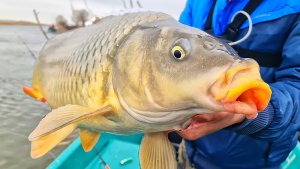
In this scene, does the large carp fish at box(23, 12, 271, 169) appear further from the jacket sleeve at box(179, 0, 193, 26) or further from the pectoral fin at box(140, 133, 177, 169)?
the jacket sleeve at box(179, 0, 193, 26)

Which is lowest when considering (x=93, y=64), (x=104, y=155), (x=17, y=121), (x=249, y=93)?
(x=17, y=121)

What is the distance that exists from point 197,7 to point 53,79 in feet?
3.70

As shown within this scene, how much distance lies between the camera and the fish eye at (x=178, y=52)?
1.34 metres

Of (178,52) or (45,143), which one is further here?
(45,143)

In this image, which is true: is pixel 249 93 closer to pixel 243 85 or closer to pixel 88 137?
pixel 243 85

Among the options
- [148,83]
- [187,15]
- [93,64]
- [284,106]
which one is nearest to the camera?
[148,83]

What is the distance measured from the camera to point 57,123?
5.17 ft

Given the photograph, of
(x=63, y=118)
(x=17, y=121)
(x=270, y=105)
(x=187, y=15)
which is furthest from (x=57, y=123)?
(x=17, y=121)

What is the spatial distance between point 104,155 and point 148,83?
3.02 meters

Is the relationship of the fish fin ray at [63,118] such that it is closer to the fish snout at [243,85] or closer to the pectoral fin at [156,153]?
the pectoral fin at [156,153]

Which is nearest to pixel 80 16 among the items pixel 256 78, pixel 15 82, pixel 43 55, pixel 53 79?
pixel 43 55

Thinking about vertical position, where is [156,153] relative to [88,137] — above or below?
above

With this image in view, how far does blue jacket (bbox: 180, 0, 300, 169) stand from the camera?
1714 millimetres

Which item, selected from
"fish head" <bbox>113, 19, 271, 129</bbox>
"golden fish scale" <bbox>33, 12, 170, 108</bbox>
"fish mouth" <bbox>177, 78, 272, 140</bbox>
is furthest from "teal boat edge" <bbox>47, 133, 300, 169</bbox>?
"fish mouth" <bbox>177, 78, 272, 140</bbox>
